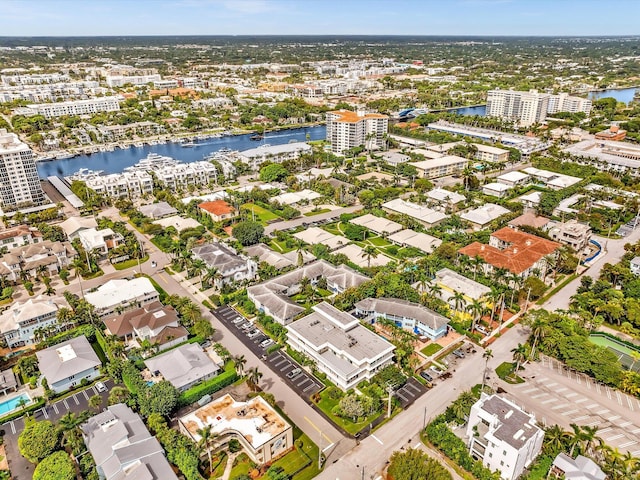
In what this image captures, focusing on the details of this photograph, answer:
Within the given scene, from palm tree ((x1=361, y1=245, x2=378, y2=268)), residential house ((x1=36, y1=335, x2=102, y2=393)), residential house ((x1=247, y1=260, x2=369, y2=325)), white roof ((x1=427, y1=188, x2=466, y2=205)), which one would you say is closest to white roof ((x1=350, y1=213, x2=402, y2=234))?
palm tree ((x1=361, y1=245, x2=378, y2=268))

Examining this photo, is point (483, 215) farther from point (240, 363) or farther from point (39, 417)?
point (39, 417)

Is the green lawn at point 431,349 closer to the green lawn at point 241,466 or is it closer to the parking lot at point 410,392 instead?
the parking lot at point 410,392

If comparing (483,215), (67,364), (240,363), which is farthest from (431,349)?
(483,215)

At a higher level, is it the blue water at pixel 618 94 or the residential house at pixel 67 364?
the blue water at pixel 618 94

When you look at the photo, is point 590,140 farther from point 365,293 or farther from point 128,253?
point 128,253

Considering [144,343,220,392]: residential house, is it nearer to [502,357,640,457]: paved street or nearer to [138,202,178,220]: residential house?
[502,357,640,457]: paved street

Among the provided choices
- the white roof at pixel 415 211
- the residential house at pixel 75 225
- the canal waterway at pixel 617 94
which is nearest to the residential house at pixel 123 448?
the residential house at pixel 75 225
